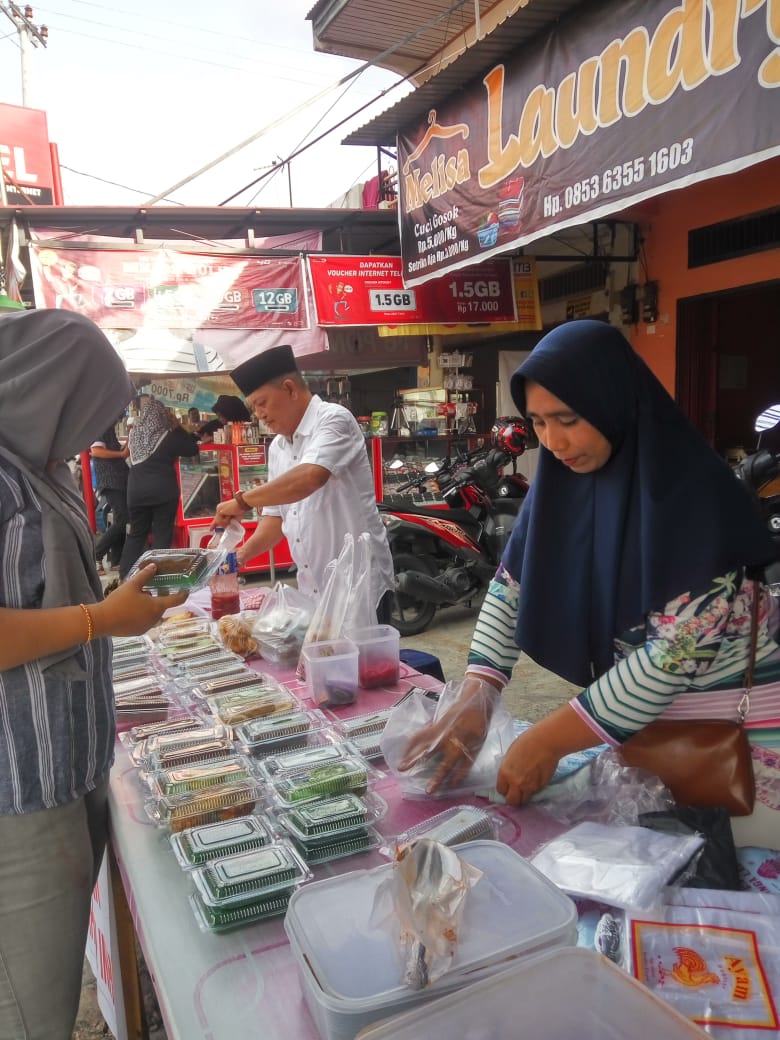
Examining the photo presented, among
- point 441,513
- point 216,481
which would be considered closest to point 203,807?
point 441,513

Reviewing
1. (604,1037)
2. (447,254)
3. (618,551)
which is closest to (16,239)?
(447,254)

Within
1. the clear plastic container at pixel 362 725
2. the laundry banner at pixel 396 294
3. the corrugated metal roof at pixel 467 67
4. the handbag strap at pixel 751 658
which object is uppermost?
the corrugated metal roof at pixel 467 67

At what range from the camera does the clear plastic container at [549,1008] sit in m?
0.68

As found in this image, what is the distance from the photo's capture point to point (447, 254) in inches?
212

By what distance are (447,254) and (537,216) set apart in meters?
1.18

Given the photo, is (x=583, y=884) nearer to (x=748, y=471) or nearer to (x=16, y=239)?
(x=748, y=471)

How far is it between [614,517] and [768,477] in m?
2.66

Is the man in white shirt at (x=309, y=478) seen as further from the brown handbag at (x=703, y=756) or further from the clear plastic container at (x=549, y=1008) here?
the clear plastic container at (x=549, y=1008)

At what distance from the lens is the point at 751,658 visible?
4.02 feet

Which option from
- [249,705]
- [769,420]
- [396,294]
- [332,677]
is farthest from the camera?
[396,294]

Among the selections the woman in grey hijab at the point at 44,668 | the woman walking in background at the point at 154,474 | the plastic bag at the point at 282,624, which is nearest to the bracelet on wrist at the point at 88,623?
the woman in grey hijab at the point at 44,668

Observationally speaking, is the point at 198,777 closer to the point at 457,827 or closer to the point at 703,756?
the point at 457,827

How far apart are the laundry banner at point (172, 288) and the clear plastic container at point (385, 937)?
558 cm

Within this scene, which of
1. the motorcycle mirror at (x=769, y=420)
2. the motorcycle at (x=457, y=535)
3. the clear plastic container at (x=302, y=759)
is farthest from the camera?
the motorcycle at (x=457, y=535)
